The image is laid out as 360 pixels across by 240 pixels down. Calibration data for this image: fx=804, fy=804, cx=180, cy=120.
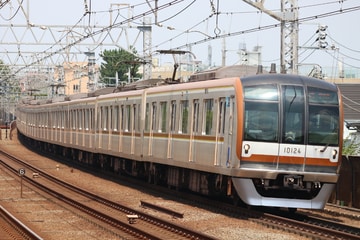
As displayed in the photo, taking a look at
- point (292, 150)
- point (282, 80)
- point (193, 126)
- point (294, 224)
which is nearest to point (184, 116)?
point (193, 126)

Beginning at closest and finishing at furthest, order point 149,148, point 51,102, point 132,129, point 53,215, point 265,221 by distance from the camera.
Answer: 1. point 265,221
2. point 53,215
3. point 149,148
4. point 132,129
5. point 51,102

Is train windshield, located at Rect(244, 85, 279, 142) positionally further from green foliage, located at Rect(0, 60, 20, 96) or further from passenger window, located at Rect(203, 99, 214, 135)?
green foliage, located at Rect(0, 60, 20, 96)

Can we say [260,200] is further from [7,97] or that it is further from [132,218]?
[7,97]

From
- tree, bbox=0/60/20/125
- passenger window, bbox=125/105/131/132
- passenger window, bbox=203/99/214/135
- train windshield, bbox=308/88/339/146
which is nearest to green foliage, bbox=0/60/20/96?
tree, bbox=0/60/20/125

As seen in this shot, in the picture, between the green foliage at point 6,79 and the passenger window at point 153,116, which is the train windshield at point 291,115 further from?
the green foliage at point 6,79

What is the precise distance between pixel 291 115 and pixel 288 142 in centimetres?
52

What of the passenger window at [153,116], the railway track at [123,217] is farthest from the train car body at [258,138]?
the railway track at [123,217]

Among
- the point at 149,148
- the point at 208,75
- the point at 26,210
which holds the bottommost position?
the point at 26,210

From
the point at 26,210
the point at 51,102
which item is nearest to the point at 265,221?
the point at 26,210

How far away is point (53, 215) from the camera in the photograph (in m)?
17.0

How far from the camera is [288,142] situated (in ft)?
49.6

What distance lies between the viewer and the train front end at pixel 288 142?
49.2 feet

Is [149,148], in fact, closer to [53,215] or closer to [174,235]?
[53,215]

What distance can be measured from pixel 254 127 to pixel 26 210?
5.97 m
